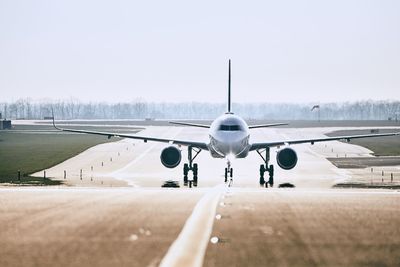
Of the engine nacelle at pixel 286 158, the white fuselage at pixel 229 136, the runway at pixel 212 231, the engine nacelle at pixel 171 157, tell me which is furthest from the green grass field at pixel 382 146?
the runway at pixel 212 231

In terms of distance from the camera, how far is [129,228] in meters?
16.9

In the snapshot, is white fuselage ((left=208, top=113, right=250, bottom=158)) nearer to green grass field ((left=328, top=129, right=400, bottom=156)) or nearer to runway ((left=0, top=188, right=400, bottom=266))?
runway ((left=0, top=188, right=400, bottom=266))

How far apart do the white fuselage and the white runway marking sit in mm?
21147

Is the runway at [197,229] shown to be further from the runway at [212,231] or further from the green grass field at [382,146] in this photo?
the green grass field at [382,146]

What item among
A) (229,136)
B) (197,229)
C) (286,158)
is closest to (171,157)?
(229,136)

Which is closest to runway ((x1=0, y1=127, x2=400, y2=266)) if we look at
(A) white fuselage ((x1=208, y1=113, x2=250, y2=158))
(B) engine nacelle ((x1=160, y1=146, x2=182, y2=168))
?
(A) white fuselage ((x1=208, y1=113, x2=250, y2=158))

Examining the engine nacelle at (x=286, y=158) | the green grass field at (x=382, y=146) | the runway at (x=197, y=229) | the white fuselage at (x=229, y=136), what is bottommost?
the green grass field at (x=382, y=146)

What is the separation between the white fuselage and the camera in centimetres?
A: 4294

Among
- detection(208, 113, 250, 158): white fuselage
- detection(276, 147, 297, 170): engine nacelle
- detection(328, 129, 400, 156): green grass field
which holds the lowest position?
detection(328, 129, 400, 156): green grass field

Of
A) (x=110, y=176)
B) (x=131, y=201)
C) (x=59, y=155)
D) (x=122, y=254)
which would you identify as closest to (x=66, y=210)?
(x=131, y=201)

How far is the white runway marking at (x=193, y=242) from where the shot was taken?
1274 centimetres

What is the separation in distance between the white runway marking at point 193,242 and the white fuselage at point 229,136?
21147mm

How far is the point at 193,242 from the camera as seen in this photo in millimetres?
14898

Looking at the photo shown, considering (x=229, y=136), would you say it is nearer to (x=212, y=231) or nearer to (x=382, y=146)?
(x=212, y=231)
